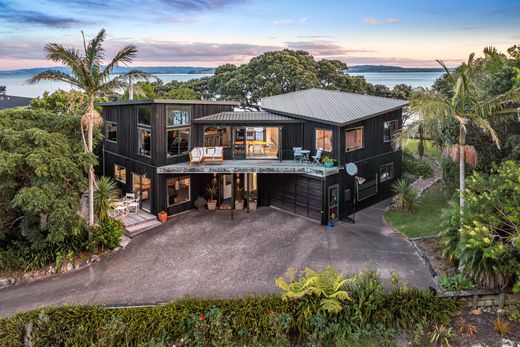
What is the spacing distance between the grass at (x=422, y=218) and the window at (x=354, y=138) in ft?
12.0

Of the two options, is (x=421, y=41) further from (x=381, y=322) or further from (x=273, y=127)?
(x=381, y=322)

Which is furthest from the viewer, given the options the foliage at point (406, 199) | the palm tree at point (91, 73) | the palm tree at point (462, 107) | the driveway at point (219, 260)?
the foliage at point (406, 199)

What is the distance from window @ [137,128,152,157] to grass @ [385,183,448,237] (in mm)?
11742

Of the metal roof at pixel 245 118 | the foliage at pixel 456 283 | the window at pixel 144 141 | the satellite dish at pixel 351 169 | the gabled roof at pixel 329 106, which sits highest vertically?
the gabled roof at pixel 329 106

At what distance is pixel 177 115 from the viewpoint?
16312 mm

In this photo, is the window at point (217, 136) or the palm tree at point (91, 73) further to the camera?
the window at point (217, 136)

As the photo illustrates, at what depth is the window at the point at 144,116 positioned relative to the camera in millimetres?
15930

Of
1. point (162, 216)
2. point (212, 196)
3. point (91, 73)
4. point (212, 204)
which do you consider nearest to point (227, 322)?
point (162, 216)

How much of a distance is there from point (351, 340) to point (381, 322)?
987 millimetres

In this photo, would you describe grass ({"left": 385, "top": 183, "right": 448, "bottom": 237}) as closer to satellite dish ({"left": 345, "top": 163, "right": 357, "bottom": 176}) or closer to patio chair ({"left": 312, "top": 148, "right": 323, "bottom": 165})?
satellite dish ({"left": 345, "top": 163, "right": 357, "bottom": 176})

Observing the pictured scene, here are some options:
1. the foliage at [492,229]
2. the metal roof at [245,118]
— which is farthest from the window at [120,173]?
the foliage at [492,229]

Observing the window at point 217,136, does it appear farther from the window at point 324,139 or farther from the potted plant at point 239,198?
the window at point 324,139

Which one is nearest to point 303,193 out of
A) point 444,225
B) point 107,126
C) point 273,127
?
point 273,127

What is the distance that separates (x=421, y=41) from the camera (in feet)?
90.4
